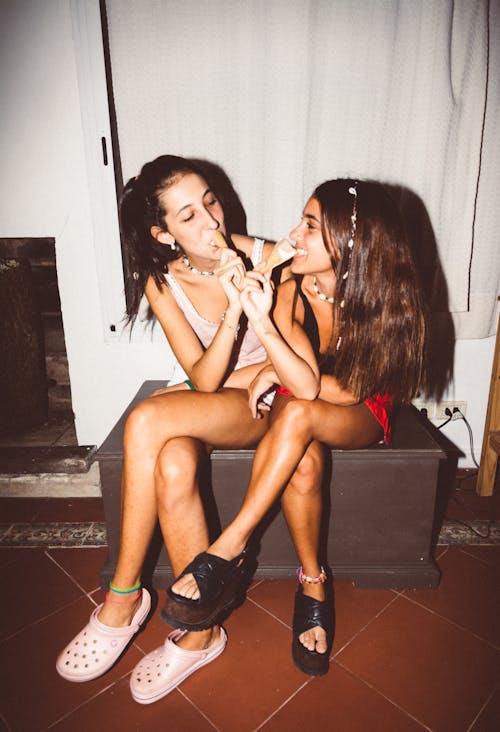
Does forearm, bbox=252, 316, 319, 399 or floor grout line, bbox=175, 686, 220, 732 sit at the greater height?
forearm, bbox=252, 316, 319, 399

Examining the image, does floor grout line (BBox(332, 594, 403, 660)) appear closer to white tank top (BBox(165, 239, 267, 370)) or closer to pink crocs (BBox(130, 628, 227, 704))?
pink crocs (BBox(130, 628, 227, 704))

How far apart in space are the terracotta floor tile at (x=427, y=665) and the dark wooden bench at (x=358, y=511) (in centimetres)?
18

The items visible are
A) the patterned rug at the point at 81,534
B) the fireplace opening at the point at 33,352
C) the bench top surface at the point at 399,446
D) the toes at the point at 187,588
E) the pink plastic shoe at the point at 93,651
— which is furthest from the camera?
the fireplace opening at the point at 33,352

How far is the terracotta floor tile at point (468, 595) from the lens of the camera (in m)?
1.50

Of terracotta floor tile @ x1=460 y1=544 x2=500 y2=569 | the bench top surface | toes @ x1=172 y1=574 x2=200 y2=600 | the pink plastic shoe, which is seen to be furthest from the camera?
terracotta floor tile @ x1=460 y1=544 x2=500 y2=569

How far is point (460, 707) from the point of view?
4.03 feet

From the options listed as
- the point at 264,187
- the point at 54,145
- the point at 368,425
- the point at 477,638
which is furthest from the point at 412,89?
the point at 477,638

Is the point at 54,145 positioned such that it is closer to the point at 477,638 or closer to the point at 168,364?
the point at 168,364

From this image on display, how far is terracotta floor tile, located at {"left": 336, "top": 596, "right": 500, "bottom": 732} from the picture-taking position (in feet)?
4.03

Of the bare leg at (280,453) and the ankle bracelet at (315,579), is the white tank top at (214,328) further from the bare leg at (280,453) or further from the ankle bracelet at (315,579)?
the ankle bracelet at (315,579)

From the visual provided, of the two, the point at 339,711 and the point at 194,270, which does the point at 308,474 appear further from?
the point at 194,270

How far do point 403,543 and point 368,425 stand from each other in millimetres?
533

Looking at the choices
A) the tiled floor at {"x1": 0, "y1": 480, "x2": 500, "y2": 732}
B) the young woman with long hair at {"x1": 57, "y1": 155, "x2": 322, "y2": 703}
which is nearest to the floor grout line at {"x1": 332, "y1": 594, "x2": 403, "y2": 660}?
the tiled floor at {"x1": 0, "y1": 480, "x2": 500, "y2": 732}

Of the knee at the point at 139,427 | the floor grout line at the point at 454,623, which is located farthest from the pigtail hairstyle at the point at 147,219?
the floor grout line at the point at 454,623
